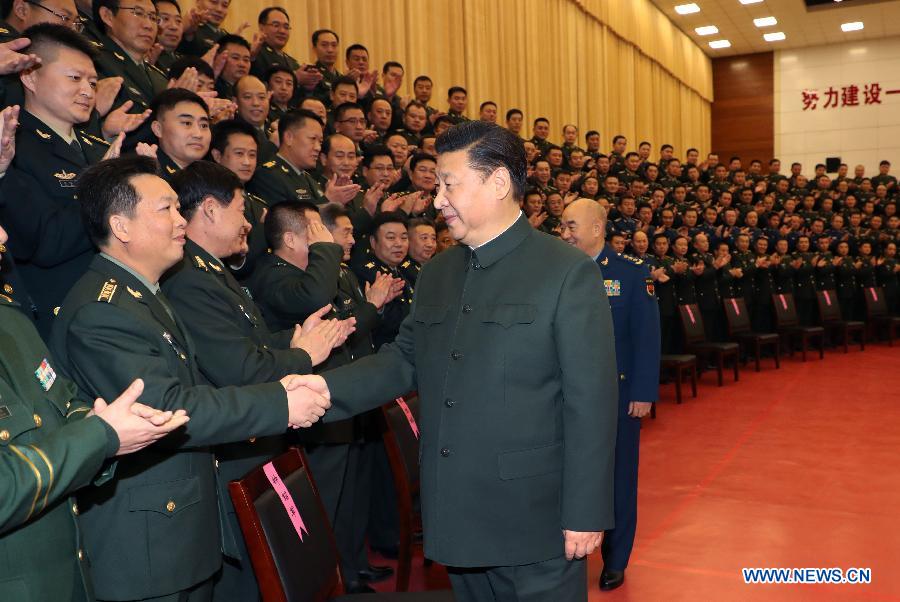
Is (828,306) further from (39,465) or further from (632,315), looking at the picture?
(39,465)

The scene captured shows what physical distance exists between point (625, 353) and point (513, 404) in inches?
62.4

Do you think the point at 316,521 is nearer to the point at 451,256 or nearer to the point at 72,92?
the point at 451,256

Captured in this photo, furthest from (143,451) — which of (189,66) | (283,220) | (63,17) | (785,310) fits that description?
(785,310)

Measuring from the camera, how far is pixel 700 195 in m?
10.3

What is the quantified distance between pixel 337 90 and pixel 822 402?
15.1ft

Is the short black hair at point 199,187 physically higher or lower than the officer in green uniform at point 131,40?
lower

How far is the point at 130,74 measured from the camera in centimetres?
369

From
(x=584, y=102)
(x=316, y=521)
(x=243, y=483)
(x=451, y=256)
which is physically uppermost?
(x=584, y=102)

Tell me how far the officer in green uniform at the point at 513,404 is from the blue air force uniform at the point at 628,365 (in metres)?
1.38

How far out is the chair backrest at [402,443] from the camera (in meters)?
2.59

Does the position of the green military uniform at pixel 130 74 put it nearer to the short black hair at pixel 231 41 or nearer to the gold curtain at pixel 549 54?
the short black hair at pixel 231 41

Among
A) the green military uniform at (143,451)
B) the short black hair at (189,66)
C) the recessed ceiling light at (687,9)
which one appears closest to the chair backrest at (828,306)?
the recessed ceiling light at (687,9)

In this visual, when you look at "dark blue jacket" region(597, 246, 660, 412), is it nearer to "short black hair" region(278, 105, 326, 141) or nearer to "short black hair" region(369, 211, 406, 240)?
"short black hair" region(369, 211, 406, 240)

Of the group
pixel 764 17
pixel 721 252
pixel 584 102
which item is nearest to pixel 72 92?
pixel 721 252
